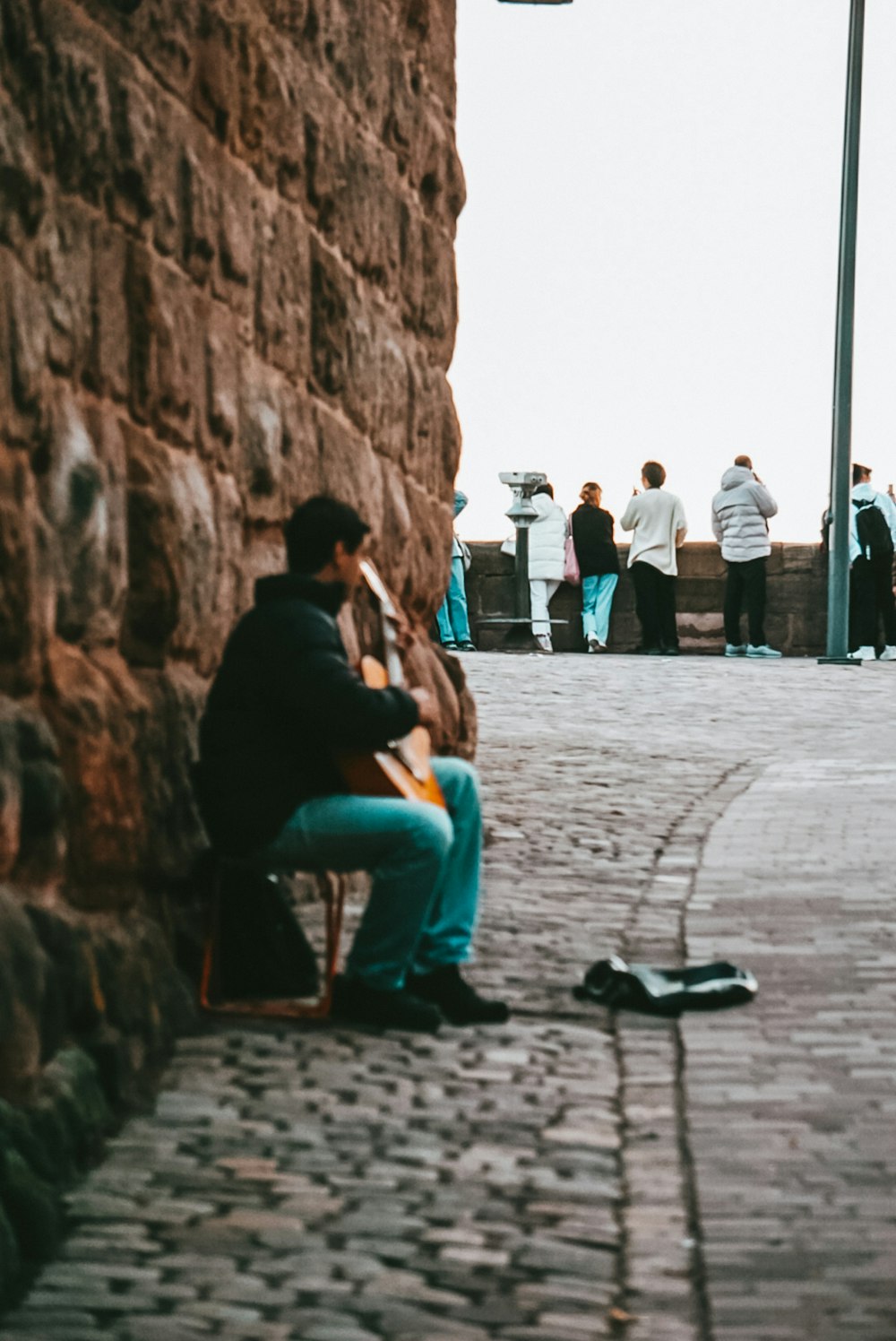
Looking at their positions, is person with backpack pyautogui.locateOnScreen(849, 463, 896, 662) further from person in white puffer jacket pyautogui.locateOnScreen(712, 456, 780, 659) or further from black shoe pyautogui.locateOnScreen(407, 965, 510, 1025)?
black shoe pyautogui.locateOnScreen(407, 965, 510, 1025)

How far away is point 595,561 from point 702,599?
6.04 ft

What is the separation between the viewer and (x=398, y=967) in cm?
552

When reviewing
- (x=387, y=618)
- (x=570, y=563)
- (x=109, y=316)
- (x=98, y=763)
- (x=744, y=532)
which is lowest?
(x=98, y=763)

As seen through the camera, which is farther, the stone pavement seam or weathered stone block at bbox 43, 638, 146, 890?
weathered stone block at bbox 43, 638, 146, 890

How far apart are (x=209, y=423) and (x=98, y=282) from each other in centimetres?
92

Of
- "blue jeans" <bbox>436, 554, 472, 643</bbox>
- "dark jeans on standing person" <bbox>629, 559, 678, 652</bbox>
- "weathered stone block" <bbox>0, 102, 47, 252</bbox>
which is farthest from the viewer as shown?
"blue jeans" <bbox>436, 554, 472, 643</bbox>

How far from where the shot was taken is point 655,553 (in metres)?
20.8

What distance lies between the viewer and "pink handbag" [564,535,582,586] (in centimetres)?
2173

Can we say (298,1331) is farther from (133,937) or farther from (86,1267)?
(133,937)

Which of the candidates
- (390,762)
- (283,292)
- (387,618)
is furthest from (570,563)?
(390,762)

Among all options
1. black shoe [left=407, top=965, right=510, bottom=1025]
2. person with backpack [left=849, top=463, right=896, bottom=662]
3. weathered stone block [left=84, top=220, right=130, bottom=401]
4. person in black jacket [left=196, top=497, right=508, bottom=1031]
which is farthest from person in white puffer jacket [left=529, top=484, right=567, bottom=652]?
weathered stone block [left=84, top=220, right=130, bottom=401]

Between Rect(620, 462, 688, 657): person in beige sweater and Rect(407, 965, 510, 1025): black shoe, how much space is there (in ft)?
49.8

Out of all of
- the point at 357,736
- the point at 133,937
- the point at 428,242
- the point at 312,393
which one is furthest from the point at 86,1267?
the point at 428,242

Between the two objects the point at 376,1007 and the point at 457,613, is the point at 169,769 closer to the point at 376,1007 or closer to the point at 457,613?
the point at 376,1007
